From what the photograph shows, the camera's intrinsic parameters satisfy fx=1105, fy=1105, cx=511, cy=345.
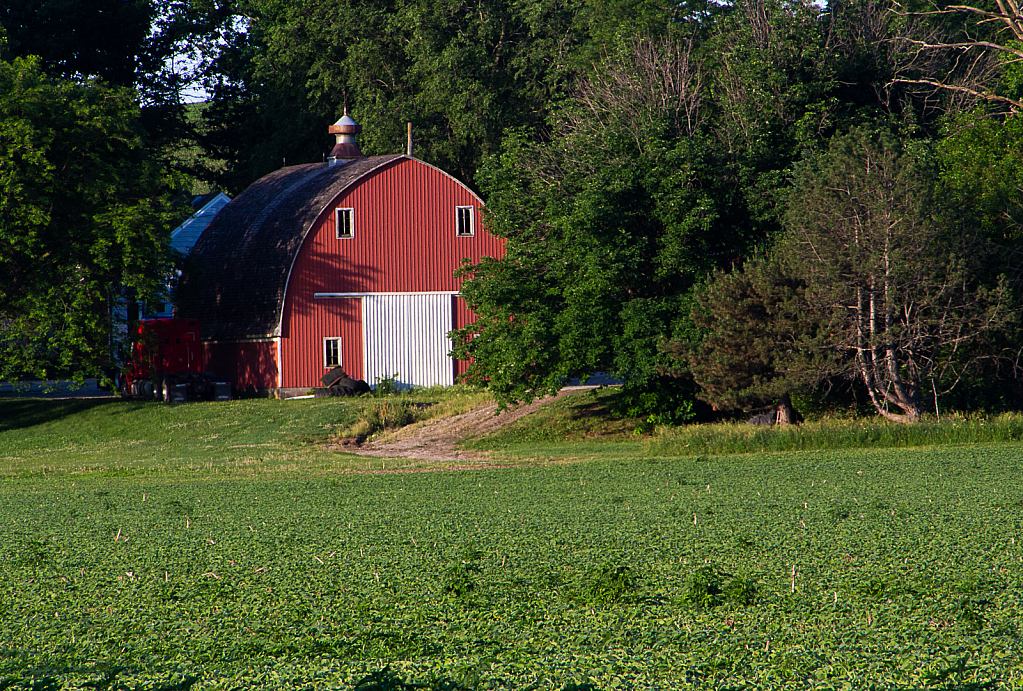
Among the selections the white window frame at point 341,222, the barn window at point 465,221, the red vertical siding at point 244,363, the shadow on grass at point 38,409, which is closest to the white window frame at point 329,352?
the red vertical siding at point 244,363

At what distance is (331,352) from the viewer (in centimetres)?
3666

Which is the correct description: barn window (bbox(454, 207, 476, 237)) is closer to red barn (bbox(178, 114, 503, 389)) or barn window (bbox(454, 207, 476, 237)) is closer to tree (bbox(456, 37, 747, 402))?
red barn (bbox(178, 114, 503, 389))

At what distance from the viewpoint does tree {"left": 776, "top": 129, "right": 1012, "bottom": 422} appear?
21.7 m

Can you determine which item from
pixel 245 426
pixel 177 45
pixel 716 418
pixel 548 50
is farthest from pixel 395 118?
pixel 716 418

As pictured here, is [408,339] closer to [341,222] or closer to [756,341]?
[341,222]

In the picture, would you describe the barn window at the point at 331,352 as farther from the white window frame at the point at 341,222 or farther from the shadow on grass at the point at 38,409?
the shadow on grass at the point at 38,409

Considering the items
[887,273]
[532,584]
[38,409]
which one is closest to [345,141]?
[38,409]

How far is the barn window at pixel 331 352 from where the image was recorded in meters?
36.5

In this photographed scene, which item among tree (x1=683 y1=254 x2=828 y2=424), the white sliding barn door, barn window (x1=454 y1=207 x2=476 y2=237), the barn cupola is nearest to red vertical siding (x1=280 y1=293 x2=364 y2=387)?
the white sliding barn door

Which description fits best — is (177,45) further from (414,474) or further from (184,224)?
(414,474)

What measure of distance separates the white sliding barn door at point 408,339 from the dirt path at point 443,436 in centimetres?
712

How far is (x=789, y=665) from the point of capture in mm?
6254

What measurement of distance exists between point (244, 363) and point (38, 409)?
21.7 feet

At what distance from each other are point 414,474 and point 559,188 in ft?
35.5
